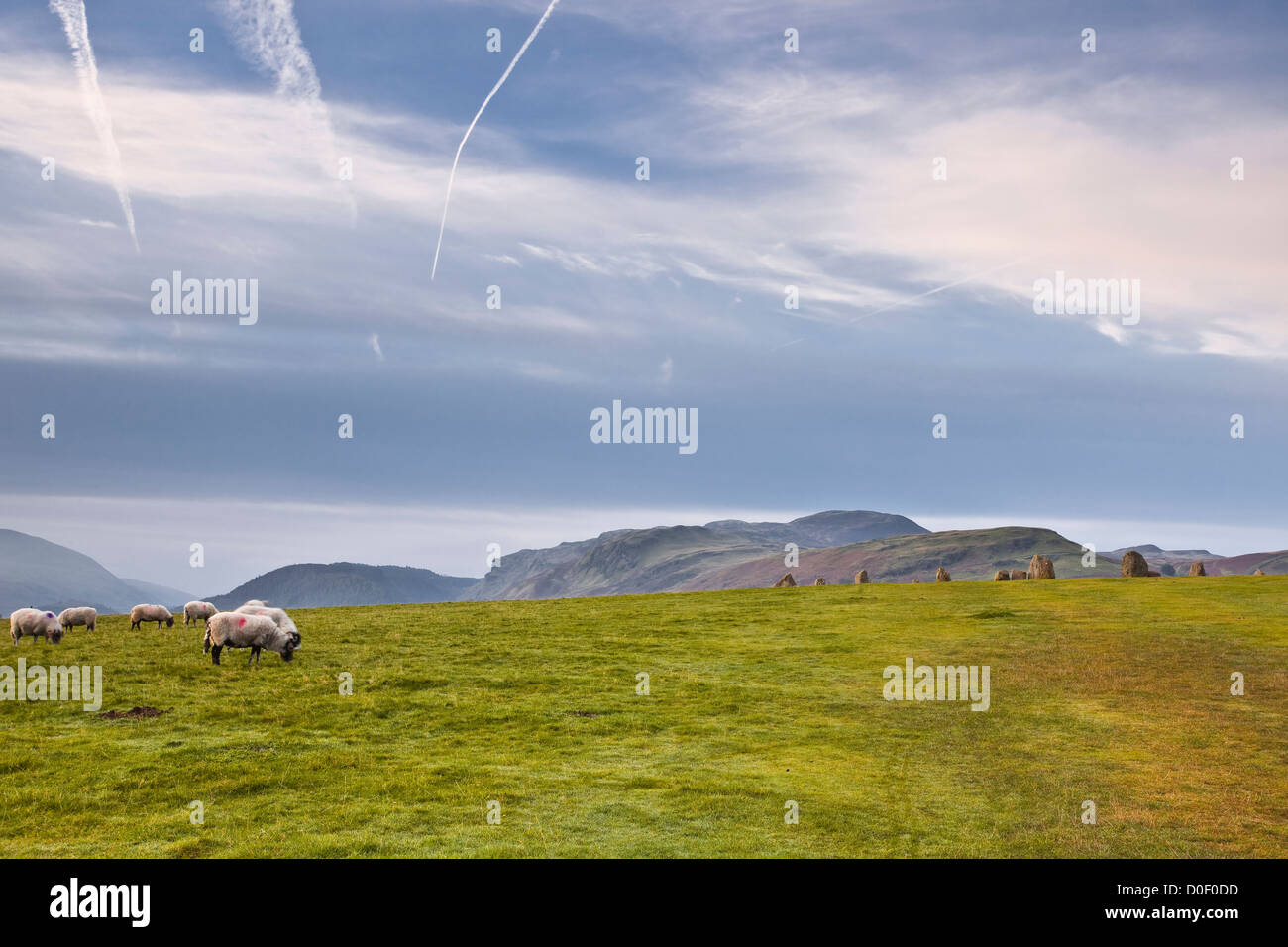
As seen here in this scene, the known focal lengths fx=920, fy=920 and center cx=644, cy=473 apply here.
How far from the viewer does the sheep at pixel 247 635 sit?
35.6 metres

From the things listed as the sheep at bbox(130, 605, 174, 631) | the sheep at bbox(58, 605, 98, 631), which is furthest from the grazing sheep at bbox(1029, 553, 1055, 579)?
the sheep at bbox(58, 605, 98, 631)

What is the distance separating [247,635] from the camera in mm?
36125

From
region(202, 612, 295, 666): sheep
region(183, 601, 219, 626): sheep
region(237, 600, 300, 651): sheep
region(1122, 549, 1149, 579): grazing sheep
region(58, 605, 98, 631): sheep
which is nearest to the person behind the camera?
region(202, 612, 295, 666): sheep

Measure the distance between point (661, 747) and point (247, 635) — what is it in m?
18.6

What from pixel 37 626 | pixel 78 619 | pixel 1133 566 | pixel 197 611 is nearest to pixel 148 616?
pixel 197 611

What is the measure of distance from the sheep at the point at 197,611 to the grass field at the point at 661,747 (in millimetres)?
1131

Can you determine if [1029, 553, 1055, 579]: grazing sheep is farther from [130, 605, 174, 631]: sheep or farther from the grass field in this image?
[130, 605, 174, 631]: sheep

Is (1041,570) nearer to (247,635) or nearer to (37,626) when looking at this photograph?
(247,635)

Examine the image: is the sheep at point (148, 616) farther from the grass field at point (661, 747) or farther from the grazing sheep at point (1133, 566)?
the grazing sheep at point (1133, 566)

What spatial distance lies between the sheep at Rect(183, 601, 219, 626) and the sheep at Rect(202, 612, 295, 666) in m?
11.8

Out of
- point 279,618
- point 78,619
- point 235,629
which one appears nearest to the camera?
point 235,629

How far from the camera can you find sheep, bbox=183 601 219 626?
157ft

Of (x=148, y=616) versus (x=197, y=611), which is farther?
(x=197, y=611)
